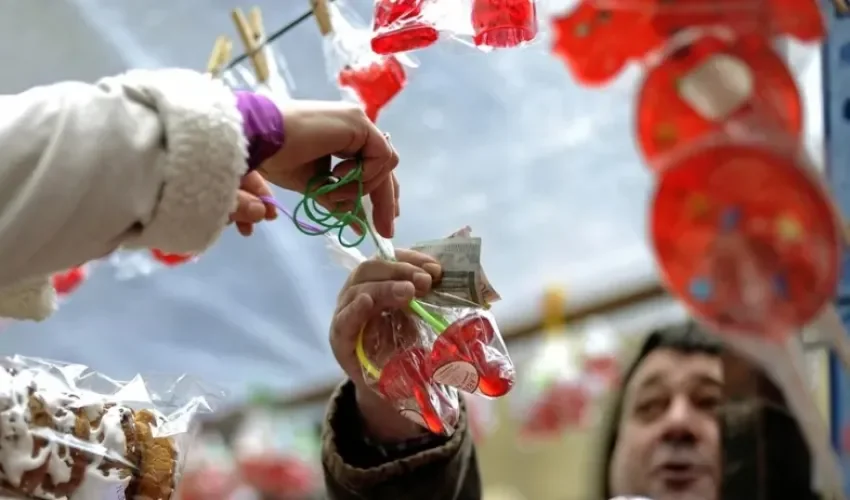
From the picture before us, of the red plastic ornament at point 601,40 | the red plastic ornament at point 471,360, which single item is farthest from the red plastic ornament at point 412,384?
the red plastic ornament at point 601,40

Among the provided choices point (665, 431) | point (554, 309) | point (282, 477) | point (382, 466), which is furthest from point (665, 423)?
point (282, 477)

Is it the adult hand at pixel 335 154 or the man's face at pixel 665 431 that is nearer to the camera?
the adult hand at pixel 335 154

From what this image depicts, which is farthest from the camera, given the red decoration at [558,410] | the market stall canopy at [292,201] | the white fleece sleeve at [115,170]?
the red decoration at [558,410]

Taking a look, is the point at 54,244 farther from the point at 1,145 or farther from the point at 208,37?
the point at 208,37

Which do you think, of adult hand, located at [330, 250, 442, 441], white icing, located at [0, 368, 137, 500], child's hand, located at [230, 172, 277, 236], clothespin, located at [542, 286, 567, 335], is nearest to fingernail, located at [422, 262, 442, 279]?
adult hand, located at [330, 250, 442, 441]

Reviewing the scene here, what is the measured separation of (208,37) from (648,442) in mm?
769

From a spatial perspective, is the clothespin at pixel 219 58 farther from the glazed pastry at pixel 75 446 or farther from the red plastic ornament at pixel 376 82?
the glazed pastry at pixel 75 446

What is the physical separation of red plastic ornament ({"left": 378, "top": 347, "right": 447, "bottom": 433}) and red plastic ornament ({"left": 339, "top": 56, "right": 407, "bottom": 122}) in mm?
220

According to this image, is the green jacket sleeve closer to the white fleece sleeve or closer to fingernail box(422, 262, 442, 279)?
fingernail box(422, 262, 442, 279)

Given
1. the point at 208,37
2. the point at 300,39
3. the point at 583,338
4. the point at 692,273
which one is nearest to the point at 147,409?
the point at 692,273

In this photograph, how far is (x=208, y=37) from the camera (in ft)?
4.22

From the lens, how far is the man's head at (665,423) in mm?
735

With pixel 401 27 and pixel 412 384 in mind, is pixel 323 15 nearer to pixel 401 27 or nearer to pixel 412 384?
pixel 401 27

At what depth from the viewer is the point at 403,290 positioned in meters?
0.60
